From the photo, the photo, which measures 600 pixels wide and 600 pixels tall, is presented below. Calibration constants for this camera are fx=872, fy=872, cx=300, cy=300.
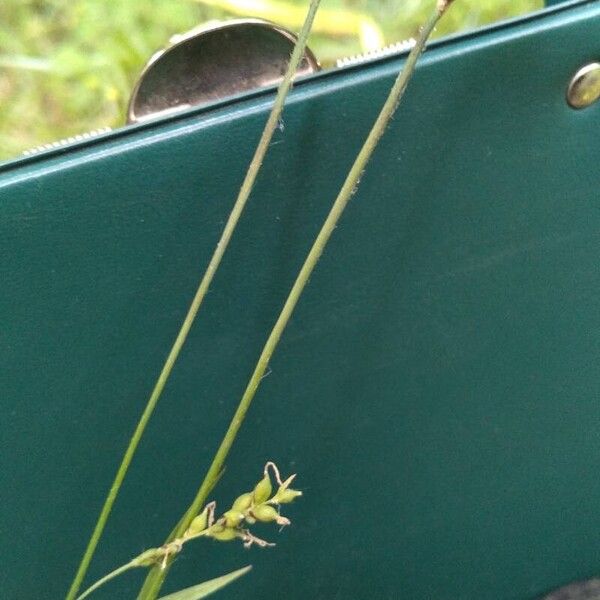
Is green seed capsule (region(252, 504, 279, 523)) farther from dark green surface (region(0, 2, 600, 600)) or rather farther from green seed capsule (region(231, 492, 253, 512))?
dark green surface (region(0, 2, 600, 600))

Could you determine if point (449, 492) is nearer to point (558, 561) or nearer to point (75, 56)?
point (558, 561)

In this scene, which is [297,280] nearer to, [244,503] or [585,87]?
[244,503]

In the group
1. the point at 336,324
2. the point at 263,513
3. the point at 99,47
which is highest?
the point at 99,47

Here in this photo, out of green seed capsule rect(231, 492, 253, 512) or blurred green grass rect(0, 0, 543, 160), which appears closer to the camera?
green seed capsule rect(231, 492, 253, 512)

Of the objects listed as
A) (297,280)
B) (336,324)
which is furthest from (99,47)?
(297,280)

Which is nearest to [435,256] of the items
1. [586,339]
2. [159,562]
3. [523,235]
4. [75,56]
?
[523,235]

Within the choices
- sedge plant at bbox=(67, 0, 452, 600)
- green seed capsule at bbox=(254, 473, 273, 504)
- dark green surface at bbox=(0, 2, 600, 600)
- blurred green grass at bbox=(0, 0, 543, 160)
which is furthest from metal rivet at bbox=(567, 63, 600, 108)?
blurred green grass at bbox=(0, 0, 543, 160)

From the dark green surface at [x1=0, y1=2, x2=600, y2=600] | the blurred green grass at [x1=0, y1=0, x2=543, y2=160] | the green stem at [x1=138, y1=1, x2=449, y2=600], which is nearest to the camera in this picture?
the green stem at [x1=138, y1=1, x2=449, y2=600]

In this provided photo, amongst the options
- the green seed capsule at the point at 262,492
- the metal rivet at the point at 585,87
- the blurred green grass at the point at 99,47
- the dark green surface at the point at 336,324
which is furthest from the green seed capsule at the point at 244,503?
the blurred green grass at the point at 99,47
